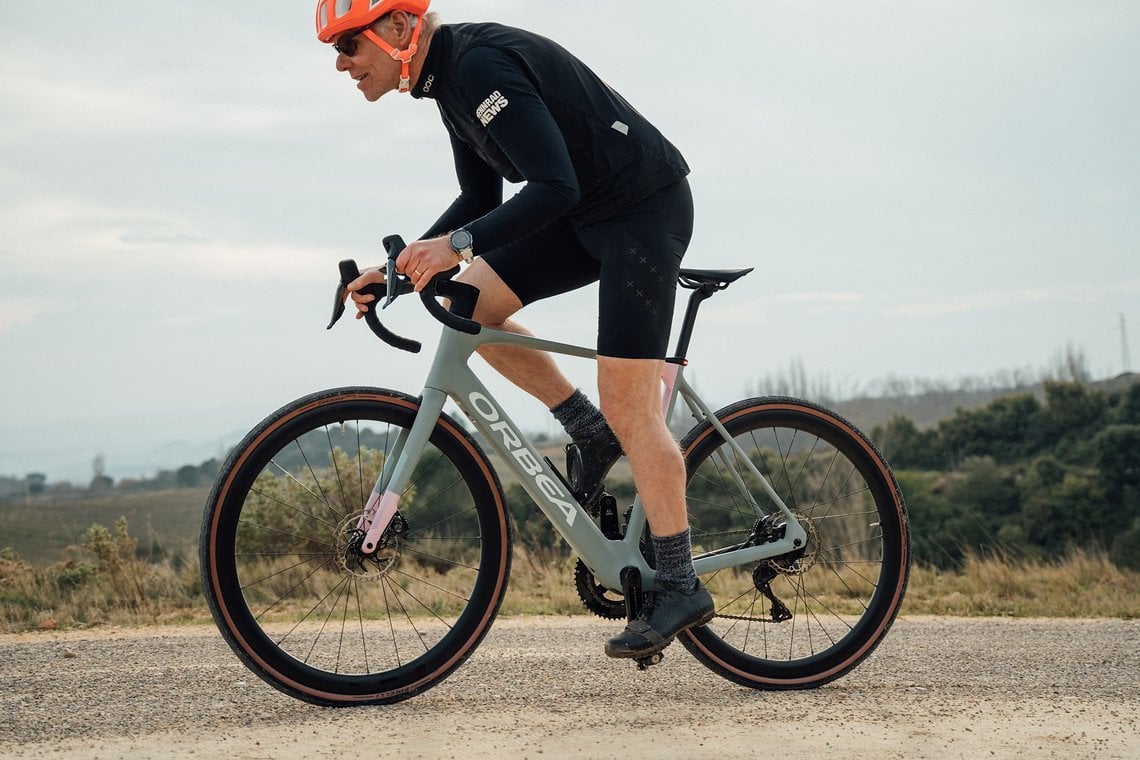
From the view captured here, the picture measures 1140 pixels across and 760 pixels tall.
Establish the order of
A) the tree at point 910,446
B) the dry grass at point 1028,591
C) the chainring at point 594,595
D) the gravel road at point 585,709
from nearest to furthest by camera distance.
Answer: the gravel road at point 585,709 < the chainring at point 594,595 < the dry grass at point 1028,591 < the tree at point 910,446

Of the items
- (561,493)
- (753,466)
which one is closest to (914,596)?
(753,466)

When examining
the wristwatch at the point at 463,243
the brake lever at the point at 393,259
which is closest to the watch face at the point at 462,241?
the wristwatch at the point at 463,243

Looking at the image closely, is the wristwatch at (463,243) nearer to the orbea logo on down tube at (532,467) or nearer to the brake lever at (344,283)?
the brake lever at (344,283)

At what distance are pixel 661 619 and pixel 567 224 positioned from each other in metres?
1.45

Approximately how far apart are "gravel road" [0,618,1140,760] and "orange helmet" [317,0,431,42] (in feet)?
7.36

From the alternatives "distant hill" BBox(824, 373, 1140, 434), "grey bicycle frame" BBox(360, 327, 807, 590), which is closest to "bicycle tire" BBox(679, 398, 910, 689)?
"grey bicycle frame" BBox(360, 327, 807, 590)

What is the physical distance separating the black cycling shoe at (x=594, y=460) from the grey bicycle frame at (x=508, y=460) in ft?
0.30

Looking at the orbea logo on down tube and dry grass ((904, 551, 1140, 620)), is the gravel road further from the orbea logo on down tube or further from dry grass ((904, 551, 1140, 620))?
dry grass ((904, 551, 1140, 620))

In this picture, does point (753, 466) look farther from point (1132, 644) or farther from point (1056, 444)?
point (1056, 444)

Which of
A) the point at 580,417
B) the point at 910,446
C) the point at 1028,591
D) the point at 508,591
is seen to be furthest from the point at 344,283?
the point at 910,446

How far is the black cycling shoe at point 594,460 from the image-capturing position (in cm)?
407

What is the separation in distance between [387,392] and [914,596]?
4.87 meters

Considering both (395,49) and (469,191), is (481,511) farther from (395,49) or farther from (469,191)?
(395,49)

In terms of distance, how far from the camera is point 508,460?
3.99 metres
